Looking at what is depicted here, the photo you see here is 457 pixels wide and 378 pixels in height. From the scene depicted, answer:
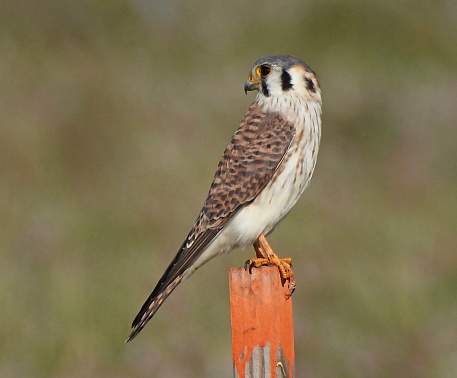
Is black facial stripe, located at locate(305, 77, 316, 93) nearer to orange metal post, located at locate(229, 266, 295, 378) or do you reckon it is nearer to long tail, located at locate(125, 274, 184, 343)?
long tail, located at locate(125, 274, 184, 343)

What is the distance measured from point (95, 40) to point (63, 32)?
0.34 m

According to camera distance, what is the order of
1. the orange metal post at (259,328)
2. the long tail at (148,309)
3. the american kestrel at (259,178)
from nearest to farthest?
the orange metal post at (259,328) → the long tail at (148,309) → the american kestrel at (259,178)

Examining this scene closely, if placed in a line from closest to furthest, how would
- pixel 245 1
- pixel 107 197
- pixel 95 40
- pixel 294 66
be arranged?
pixel 294 66 → pixel 107 197 → pixel 95 40 → pixel 245 1

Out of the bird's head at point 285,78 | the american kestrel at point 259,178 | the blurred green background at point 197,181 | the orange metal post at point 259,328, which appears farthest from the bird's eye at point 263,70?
the blurred green background at point 197,181

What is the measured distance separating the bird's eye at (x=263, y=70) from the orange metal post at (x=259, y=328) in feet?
5.88

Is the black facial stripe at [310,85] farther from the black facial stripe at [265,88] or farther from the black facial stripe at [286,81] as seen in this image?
the black facial stripe at [265,88]

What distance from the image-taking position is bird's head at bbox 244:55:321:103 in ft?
16.5

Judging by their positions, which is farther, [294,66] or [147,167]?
[147,167]

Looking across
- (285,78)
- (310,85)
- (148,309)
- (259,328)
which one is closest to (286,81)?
(285,78)

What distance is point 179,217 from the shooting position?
8016 millimetres

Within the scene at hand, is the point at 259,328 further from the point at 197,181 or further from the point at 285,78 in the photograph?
the point at 197,181

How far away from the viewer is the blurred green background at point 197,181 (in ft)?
22.5

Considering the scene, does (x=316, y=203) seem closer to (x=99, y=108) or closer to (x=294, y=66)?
(x=99, y=108)

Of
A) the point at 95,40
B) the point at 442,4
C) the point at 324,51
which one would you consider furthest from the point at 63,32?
the point at 442,4
